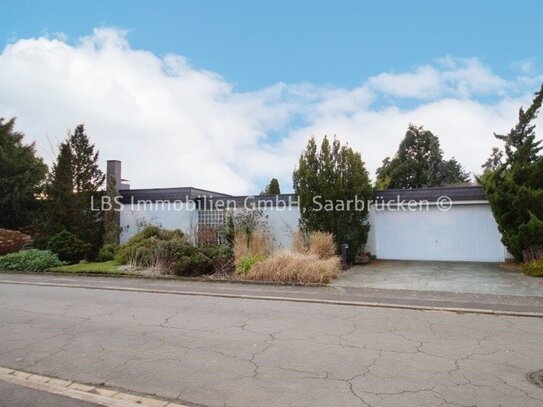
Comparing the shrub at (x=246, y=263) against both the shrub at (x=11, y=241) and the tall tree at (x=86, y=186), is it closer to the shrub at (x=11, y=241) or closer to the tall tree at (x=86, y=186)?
the tall tree at (x=86, y=186)

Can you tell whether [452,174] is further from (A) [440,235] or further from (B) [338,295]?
(B) [338,295]

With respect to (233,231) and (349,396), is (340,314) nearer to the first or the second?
(349,396)

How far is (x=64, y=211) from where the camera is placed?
765 inches

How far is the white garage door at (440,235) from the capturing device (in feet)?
53.3

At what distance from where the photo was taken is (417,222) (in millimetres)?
17219

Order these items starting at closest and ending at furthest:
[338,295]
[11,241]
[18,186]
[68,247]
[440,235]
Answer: [338,295] < [440,235] < [68,247] < [11,241] < [18,186]

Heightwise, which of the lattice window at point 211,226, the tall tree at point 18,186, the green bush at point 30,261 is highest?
the tall tree at point 18,186

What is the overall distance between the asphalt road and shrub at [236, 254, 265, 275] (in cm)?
846

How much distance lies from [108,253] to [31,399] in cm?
1468

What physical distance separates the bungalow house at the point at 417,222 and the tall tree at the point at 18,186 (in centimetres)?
1222

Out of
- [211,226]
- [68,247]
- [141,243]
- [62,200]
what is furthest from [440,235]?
[62,200]

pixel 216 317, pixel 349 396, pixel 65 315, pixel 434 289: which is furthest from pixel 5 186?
pixel 349 396

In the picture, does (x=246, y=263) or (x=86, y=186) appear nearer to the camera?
(x=246, y=263)

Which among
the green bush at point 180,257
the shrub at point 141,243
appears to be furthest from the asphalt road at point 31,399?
the shrub at point 141,243
